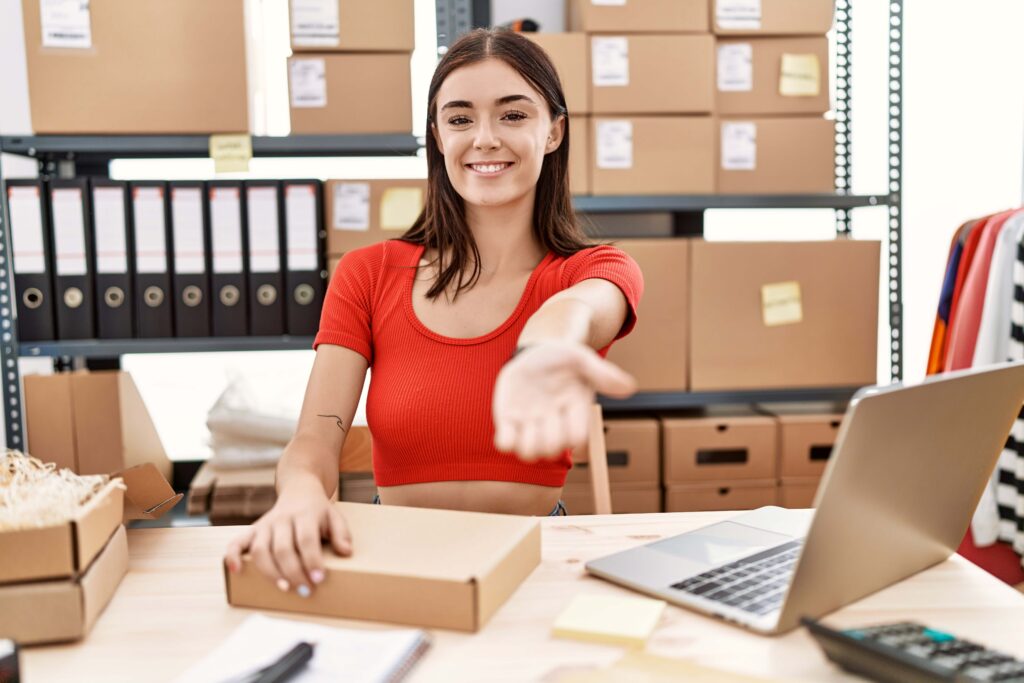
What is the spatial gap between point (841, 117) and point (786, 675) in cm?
194

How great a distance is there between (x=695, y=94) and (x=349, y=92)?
81cm

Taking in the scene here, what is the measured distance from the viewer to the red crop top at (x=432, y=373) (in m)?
1.18

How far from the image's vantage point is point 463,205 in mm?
1331

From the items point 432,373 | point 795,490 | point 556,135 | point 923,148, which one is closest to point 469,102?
point 556,135

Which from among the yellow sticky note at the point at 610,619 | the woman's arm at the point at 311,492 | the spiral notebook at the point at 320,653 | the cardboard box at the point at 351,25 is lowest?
the yellow sticky note at the point at 610,619

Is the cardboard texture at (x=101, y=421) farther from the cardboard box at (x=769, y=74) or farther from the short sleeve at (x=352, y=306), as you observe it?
the cardboard box at (x=769, y=74)

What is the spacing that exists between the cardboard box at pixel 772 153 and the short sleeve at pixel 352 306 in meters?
1.05

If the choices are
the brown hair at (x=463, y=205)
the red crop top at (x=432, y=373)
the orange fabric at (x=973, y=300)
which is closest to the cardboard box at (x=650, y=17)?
the brown hair at (x=463, y=205)

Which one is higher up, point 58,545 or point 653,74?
point 653,74

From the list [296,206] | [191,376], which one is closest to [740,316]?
[296,206]

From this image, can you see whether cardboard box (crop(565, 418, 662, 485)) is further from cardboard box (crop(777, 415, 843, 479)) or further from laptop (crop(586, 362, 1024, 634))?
laptop (crop(586, 362, 1024, 634))

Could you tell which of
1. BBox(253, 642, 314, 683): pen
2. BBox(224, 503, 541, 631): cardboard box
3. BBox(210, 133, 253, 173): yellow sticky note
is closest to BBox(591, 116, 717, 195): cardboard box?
BBox(210, 133, 253, 173): yellow sticky note

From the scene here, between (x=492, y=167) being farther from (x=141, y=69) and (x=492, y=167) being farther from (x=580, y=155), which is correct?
(x=141, y=69)

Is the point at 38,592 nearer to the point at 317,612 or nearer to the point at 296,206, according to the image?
the point at 317,612
